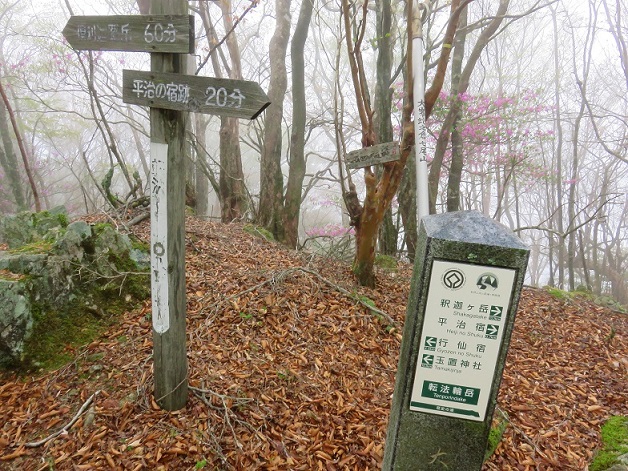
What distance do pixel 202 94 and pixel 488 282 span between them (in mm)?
1828

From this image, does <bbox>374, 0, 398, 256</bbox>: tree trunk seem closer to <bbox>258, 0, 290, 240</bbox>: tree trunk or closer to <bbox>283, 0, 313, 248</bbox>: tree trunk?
<bbox>283, 0, 313, 248</bbox>: tree trunk

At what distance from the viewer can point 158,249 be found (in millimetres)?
2416

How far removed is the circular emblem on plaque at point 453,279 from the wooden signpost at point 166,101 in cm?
140

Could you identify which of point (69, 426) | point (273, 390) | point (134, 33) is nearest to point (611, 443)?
point (273, 390)

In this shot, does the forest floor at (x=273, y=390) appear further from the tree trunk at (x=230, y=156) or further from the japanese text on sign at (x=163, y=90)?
the tree trunk at (x=230, y=156)

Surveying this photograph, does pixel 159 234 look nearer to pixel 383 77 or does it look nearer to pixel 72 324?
pixel 72 324

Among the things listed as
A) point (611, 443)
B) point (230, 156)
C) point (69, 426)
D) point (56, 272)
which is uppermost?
point (230, 156)

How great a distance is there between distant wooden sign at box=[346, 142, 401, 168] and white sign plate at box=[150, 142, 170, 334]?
2.11m

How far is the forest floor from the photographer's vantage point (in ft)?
8.33

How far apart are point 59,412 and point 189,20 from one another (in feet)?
9.19

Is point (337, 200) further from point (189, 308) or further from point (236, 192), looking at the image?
point (189, 308)

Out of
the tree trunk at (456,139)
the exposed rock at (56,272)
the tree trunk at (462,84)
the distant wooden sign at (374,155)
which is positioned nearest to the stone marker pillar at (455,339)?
the distant wooden sign at (374,155)

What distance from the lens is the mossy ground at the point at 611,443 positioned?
2691 mm

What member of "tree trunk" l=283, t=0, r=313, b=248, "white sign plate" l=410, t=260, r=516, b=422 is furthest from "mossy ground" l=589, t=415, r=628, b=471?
"tree trunk" l=283, t=0, r=313, b=248
